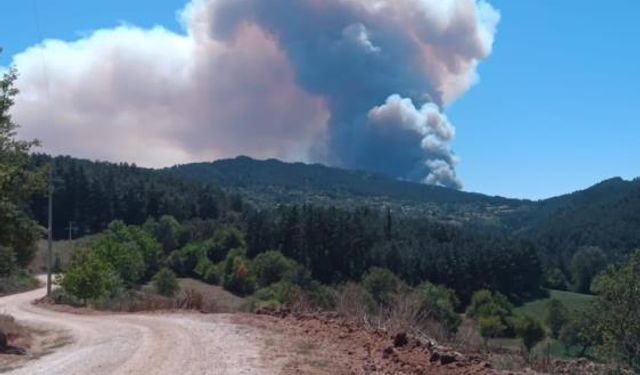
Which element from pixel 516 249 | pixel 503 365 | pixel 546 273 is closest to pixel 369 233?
pixel 516 249

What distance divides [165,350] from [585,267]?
14979 centimetres

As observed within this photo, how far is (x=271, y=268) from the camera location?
426ft

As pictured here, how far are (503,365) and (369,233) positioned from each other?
436ft

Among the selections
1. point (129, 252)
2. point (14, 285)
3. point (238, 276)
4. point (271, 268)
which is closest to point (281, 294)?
point (129, 252)

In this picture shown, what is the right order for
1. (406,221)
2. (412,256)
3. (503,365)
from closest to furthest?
(503,365) < (412,256) < (406,221)

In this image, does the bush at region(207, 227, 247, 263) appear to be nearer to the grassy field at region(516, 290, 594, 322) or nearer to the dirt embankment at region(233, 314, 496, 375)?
the grassy field at region(516, 290, 594, 322)

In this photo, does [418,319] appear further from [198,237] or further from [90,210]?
[90,210]

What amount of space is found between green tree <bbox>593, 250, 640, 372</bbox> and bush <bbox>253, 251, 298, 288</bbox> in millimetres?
104950

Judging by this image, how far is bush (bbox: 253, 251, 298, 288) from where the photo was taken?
128125 mm

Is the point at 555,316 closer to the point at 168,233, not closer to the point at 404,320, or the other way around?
the point at 168,233

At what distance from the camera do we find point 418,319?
20078mm

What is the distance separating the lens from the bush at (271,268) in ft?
420

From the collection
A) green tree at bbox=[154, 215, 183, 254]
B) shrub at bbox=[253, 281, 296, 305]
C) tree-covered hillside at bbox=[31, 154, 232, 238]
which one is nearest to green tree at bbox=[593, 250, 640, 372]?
shrub at bbox=[253, 281, 296, 305]

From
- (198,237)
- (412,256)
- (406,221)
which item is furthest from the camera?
(406,221)
